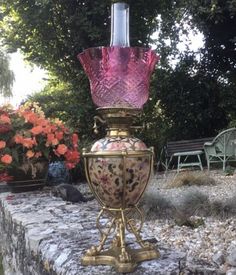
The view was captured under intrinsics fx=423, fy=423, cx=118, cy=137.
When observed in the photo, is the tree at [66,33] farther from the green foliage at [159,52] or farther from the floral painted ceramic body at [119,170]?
the floral painted ceramic body at [119,170]

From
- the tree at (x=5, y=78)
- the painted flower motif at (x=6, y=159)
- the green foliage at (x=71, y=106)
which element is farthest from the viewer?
the tree at (x=5, y=78)

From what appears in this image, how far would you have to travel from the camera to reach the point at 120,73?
1271 mm

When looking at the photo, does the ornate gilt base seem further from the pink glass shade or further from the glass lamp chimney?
the glass lamp chimney

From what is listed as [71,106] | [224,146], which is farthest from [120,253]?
[71,106]

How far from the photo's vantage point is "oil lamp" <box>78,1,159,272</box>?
1.20 m

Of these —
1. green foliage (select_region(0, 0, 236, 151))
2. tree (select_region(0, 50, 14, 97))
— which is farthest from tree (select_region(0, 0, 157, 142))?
tree (select_region(0, 50, 14, 97))

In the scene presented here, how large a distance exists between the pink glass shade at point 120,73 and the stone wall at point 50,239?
1.64ft

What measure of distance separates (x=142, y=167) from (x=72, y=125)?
250 inches

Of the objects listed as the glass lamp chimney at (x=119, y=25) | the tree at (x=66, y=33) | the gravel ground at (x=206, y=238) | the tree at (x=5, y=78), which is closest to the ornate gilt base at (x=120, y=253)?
the glass lamp chimney at (x=119, y=25)

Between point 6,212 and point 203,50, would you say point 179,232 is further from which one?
point 203,50

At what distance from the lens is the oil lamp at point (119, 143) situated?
120cm

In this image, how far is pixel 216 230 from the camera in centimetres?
265

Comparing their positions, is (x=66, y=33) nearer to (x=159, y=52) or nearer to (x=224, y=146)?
(x=159, y=52)

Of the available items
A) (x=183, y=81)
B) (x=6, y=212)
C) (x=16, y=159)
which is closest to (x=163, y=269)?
(x=6, y=212)
